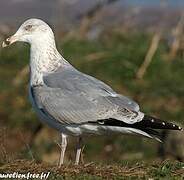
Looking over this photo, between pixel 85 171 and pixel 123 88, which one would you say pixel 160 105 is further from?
pixel 85 171

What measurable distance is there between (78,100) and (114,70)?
22.8 ft

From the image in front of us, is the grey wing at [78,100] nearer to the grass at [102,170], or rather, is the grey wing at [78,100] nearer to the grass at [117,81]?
the grass at [102,170]

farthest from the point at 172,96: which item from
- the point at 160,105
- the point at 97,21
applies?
the point at 97,21

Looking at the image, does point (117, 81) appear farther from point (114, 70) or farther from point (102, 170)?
point (102, 170)

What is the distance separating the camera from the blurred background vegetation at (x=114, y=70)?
39.2ft

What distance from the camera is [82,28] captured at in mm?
16156

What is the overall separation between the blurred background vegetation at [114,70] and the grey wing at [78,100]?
331 centimetres

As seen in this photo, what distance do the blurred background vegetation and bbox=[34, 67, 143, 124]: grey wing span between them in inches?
130

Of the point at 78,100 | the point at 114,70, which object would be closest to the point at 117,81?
the point at 114,70

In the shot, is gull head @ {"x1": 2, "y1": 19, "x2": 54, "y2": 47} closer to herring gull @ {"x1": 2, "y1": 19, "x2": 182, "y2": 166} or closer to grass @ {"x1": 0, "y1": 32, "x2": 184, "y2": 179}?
herring gull @ {"x1": 2, "y1": 19, "x2": 182, "y2": 166}

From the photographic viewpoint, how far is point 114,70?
561 inches

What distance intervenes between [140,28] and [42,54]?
9.49 metres

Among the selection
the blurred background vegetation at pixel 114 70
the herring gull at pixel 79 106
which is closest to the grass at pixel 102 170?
the herring gull at pixel 79 106

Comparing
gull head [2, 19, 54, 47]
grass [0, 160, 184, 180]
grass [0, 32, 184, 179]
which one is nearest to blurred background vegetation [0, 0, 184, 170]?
grass [0, 32, 184, 179]
